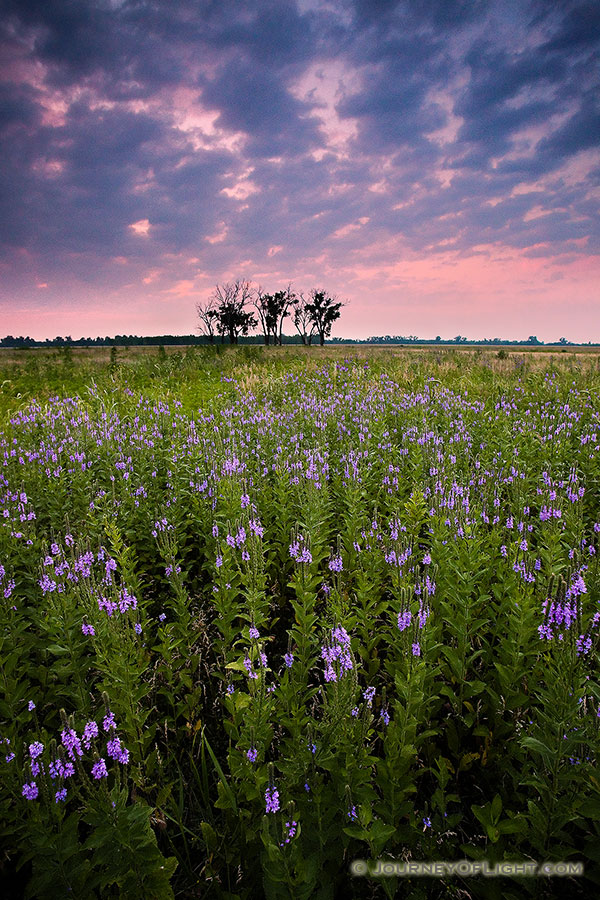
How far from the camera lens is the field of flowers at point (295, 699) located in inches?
Answer: 85.0

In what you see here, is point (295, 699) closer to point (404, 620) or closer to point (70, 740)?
point (404, 620)

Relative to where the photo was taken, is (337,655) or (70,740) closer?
(70,740)

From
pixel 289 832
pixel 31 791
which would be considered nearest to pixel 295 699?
pixel 289 832

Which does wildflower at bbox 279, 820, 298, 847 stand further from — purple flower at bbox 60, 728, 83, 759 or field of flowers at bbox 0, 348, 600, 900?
purple flower at bbox 60, 728, 83, 759

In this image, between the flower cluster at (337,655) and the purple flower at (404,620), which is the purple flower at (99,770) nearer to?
the flower cluster at (337,655)

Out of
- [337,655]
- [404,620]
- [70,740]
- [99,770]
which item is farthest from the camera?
[404,620]

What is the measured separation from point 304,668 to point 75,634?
1.90 meters

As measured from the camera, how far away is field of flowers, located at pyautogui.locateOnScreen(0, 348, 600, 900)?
2160 millimetres

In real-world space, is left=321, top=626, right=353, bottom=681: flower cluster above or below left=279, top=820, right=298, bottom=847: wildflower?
above

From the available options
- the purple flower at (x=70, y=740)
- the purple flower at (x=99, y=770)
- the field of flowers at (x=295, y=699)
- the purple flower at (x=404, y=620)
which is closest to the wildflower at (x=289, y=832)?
the field of flowers at (x=295, y=699)

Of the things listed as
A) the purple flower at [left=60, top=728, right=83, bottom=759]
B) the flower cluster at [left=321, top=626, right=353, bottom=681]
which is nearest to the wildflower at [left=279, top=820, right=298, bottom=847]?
the flower cluster at [left=321, top=626, right=353, bottom=681]

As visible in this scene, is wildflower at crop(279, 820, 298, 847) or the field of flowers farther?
the field of flowers

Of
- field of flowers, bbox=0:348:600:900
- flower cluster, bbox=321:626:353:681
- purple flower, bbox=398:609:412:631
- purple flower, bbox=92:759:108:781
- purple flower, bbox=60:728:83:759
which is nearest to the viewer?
purple flower, bbox=92:759:108:781

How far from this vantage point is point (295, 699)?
280cm
